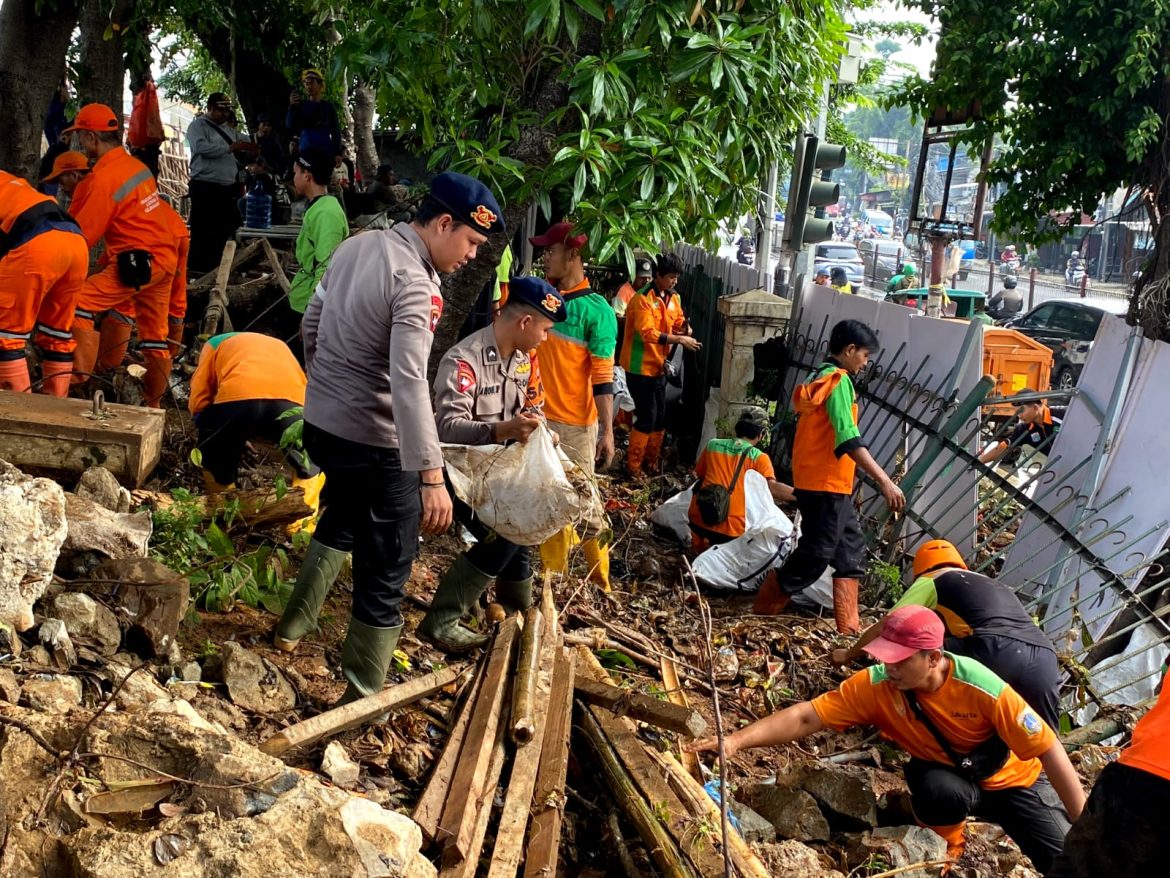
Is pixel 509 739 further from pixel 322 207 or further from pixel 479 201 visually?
pixel 322 207

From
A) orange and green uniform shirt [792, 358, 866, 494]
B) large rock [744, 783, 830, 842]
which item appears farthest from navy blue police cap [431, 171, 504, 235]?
orange and green uniform shirt [792, 358, 866, 494]

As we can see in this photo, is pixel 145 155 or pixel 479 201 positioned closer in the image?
pixel 479 201

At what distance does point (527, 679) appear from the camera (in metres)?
3.91

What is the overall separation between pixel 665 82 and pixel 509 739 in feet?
10.3

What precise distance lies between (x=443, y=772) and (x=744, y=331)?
6.91 m

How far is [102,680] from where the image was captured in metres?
3.39

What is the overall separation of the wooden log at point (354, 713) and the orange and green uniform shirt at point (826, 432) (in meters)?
2.87

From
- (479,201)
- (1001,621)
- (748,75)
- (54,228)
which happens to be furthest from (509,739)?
(54,228)

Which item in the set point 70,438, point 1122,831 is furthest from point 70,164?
point 1122,831

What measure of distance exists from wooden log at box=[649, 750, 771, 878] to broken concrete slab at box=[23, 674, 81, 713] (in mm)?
1906

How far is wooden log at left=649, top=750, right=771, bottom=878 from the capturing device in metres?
3.34

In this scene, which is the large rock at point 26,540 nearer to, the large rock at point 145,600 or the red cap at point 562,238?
the large rock at point 145,600

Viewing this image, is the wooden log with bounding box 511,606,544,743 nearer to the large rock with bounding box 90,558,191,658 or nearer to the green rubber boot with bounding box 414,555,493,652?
the green rubber boot with bounding box 414,555,493,652

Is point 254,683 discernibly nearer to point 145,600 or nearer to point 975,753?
point 145,600
